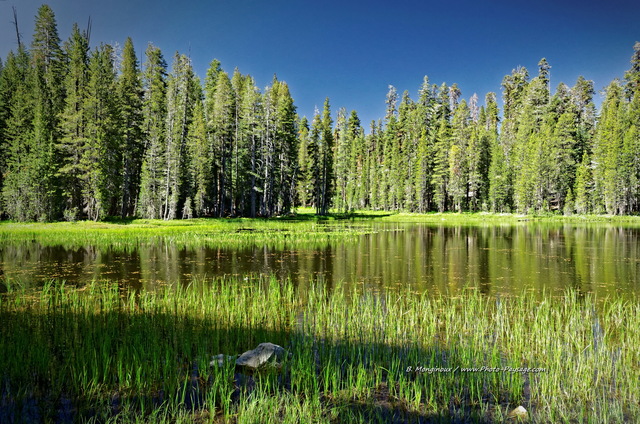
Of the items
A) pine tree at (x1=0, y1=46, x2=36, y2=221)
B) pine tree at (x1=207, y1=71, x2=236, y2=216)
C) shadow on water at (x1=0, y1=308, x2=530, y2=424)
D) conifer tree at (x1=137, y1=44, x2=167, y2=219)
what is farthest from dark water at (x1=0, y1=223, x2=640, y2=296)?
pine tree at (x1=207, y1=71, x2=236, y2=216)

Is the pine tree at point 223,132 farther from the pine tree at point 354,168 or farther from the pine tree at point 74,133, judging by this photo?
the pine tree at point 354,168

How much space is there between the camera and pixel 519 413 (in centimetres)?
498

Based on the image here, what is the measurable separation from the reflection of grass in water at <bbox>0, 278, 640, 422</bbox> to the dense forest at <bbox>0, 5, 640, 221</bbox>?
37.9 metres

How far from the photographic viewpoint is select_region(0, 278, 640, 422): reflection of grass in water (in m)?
4.95

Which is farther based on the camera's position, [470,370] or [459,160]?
[459,160]

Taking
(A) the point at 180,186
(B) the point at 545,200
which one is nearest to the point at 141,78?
(A) the point at 180,186

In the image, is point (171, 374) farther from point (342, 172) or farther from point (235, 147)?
point (342, 172)

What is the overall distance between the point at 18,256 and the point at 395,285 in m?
20.5

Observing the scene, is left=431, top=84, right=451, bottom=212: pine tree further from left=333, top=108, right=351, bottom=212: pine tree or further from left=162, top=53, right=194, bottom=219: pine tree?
left=162, top=53, right=194, bottom=219: pine tree

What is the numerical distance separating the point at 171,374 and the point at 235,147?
46464 millimetres

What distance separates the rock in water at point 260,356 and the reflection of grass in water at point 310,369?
24 centimetres

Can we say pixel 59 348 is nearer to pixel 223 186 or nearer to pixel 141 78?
pixel 223 186

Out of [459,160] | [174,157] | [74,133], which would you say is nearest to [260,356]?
[174,157]

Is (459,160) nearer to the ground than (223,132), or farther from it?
nearer to the ground
